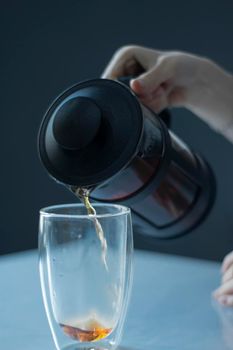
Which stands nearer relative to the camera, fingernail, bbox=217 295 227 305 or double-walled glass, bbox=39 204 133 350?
double-walled glass, bbox=39 204 133 350

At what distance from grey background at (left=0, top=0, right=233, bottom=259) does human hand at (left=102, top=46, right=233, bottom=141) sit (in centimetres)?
72

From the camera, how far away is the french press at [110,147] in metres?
0.65

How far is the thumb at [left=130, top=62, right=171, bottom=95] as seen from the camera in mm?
933

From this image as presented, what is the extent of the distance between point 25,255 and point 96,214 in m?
0.51

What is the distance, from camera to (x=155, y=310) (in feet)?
2.63

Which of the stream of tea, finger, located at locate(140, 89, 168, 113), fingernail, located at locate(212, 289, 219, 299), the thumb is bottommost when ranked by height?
fingernail, located at locate(212, 289, 219, 299)

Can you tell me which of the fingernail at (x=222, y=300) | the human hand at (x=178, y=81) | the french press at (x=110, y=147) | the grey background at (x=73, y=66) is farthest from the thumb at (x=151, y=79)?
the grey background at (x=73, y=66)

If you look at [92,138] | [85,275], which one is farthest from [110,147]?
[85,275]

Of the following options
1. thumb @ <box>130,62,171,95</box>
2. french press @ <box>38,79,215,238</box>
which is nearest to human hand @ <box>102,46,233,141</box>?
thumb @ <box>130,62,171,95</box>

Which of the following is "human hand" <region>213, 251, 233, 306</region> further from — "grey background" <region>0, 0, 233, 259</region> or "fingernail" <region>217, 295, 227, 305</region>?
"grey background" <region>0, 0, 233, 259</region>

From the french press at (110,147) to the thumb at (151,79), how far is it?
0.12m

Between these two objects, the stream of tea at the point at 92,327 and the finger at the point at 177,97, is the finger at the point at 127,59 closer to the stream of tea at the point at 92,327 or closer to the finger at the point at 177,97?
the finger at the point at 177,97

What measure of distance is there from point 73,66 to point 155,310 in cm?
143

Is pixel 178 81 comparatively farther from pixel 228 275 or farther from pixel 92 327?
pixel 92 327
